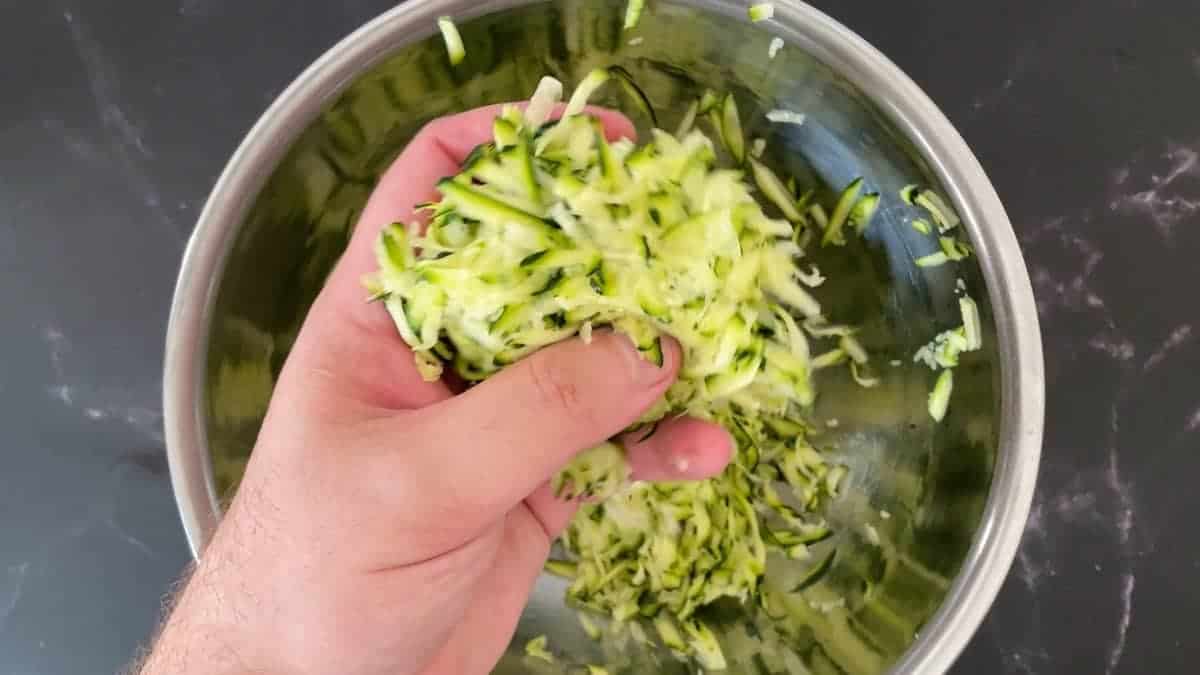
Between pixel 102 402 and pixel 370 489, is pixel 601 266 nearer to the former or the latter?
pixel 370 489

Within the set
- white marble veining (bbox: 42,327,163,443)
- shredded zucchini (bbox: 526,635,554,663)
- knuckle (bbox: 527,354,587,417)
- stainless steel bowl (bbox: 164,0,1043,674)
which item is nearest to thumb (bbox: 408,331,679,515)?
knuckle (bbox: 527,354,587,417)

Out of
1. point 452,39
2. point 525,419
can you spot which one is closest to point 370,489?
point 525,419

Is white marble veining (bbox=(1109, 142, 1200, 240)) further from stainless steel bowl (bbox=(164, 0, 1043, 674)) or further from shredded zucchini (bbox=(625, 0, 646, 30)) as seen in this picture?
shredded zucchini (bbox=(625, 0, 646, 30))

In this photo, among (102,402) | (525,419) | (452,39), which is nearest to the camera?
(525,419)

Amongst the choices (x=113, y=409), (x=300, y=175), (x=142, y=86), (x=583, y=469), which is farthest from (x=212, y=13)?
(x=583, y=469)

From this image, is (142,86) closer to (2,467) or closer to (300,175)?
(300,175)

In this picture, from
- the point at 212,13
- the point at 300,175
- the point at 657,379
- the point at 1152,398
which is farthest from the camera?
the point at 212,13

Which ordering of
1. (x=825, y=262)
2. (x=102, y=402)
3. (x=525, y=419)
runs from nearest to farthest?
(x=525, y=419) → (x=825, y=262) → (x=102, y=402)

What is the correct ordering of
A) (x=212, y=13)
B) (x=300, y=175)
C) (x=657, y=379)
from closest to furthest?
(x=657, y=379) → (x=300, y=175) → (x=212, y=13)
